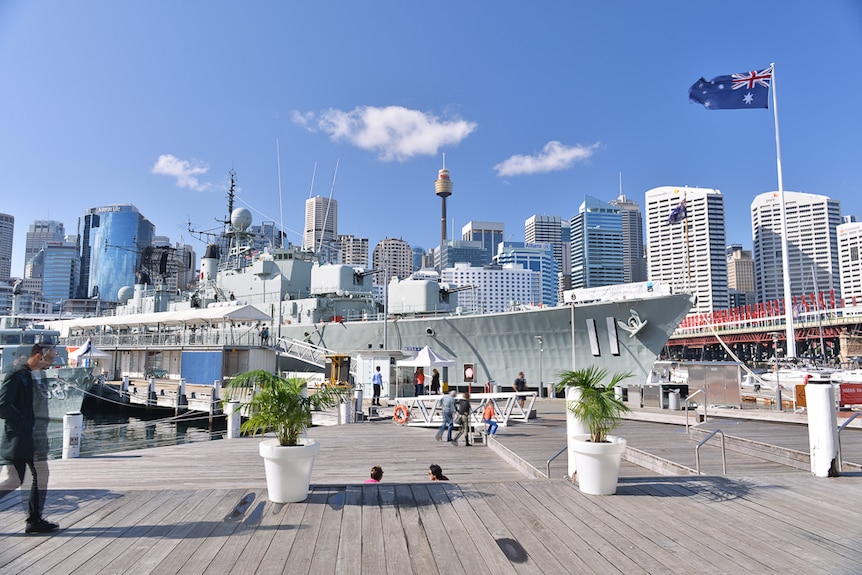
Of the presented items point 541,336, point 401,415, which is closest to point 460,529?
point 401,415

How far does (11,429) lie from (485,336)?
2213 cm

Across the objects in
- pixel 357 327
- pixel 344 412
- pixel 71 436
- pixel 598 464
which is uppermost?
pixel 357 327

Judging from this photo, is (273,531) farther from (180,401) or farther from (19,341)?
(19,341)

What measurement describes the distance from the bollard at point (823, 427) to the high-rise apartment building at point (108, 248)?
171 meters

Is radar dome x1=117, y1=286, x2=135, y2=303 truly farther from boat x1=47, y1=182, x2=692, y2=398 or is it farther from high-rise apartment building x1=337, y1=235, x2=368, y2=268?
high-rise apartment building x1=337, y1=235, x2=368, y2=268

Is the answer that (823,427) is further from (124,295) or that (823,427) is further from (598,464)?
(124,295)

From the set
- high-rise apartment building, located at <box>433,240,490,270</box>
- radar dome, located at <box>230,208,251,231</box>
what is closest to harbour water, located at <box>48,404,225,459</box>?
radar dome, located at <box>230,208,251,231</box>

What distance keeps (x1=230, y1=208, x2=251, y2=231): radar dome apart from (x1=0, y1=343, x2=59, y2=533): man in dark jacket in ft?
122

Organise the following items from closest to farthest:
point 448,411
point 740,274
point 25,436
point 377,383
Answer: point 25,436 → point 448,411 → point 377,383 → point 740,274

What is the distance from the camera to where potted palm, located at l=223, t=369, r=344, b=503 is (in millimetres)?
4641

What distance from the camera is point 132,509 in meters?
4.54

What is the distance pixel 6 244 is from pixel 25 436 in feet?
661

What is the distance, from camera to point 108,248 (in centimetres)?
15812

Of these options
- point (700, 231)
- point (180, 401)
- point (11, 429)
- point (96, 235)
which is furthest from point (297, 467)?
point (96, 235)
